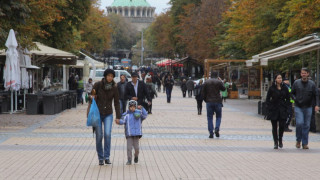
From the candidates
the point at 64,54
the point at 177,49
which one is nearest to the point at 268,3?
the point at 64,54

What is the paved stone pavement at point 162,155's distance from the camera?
8.84m

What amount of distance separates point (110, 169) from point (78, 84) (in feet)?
74.9

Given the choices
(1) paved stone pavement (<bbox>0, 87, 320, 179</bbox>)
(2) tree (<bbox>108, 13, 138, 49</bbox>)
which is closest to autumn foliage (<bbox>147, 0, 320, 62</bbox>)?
(1) paved stone pavement (<bbox>0, 87, 320, 179</bbox>)

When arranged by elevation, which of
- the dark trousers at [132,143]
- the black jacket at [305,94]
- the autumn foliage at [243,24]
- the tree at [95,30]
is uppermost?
the tree at [95,30]

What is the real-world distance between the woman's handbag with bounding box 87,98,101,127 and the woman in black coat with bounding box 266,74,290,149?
13.7 ft

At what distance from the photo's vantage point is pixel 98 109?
31.0 feet

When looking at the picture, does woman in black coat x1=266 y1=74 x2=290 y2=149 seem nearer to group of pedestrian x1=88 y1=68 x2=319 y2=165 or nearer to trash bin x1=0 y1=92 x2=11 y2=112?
group of pedestrian x1=88 y1=68 x2=319 y2=165

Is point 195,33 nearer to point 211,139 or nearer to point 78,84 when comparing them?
point 78,84

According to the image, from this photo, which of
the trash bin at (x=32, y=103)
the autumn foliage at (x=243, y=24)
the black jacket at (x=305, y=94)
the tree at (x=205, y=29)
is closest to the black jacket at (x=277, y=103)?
the black jacket at (x=305, y=94)

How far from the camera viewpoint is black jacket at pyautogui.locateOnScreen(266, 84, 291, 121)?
12.1 meters

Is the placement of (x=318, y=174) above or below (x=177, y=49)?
below

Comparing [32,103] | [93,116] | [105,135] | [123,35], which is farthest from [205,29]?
[123,35]

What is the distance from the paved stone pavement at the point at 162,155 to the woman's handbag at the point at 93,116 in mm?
682

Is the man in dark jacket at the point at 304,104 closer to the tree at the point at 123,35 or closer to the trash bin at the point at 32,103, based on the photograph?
the trash bin at the point at 32,103
